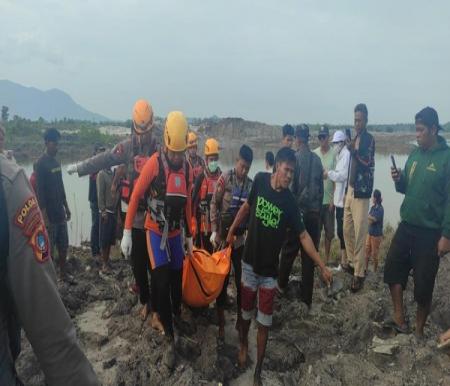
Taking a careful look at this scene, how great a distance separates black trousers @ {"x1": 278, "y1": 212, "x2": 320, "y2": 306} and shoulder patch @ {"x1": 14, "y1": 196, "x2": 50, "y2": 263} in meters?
4.07

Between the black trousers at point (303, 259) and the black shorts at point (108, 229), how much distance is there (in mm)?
2935

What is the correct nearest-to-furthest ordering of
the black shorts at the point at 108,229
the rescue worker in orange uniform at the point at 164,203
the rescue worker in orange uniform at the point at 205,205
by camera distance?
the rescue worker in orange uniform at the point at 164,203
the rescue worker in orange uniform at the point at 205,205
the black shorts at the point at 108,229

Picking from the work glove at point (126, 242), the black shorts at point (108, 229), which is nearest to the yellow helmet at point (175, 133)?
the work glove at point (126, 242)

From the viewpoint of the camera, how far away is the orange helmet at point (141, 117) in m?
4.39

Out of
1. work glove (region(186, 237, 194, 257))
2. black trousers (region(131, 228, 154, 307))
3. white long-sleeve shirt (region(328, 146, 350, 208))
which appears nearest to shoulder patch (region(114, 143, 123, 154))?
black trousers (region(131, 228, 154, 307))

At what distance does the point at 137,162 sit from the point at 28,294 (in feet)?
10.7

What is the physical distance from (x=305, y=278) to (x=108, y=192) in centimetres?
356

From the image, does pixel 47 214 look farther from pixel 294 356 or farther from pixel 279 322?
pixel 294 356

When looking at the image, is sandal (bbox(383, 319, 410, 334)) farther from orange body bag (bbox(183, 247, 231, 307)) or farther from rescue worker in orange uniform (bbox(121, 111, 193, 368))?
rescue worker in orange uniform (bbox(121, 111, 193, 368))

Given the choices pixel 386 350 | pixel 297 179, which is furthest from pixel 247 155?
pixel 386 350

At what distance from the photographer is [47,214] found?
19.6 feet

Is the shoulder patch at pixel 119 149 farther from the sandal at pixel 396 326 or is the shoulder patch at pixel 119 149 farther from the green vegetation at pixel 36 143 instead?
the green vegetation at pixel 36 143

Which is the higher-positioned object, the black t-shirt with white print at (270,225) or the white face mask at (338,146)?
the white face mask at (338,146)

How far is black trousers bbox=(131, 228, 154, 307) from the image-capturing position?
4.16m
